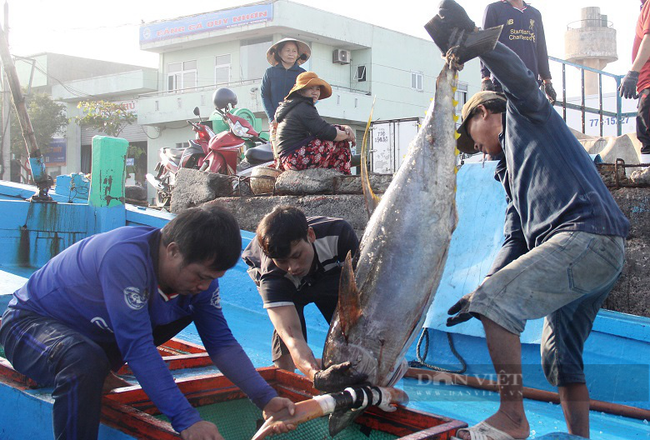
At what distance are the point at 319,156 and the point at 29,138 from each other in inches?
142

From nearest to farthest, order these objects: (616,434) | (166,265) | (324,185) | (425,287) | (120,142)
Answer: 1. (166,265)
2. (425,287)
3. (616,434)
4. (324,185)
5. (120,142)

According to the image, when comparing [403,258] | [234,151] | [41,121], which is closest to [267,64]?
[41,121]

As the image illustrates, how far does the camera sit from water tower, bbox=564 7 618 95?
23.0m

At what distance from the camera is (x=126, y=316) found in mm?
2172

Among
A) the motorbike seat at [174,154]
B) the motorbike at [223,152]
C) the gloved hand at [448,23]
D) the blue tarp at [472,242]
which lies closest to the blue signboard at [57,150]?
the motorbike at [223,152]

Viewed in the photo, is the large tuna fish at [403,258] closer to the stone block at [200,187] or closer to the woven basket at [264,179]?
the woven basket at [264,179]

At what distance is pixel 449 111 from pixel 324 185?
3.38 meters

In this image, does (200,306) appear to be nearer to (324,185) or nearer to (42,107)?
(324,185)

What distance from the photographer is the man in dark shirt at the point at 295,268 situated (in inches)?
113

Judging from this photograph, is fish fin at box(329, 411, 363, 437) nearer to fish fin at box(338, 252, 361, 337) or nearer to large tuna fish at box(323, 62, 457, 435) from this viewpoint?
large tuna fish at box(323, 62, 457, 435)

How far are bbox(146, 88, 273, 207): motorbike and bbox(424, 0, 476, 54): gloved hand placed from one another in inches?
187

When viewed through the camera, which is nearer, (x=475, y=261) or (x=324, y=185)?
(x=475, y=261)

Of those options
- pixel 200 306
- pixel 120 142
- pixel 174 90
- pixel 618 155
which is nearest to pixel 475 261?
pixel 200 306

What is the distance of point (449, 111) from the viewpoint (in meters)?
2.56
